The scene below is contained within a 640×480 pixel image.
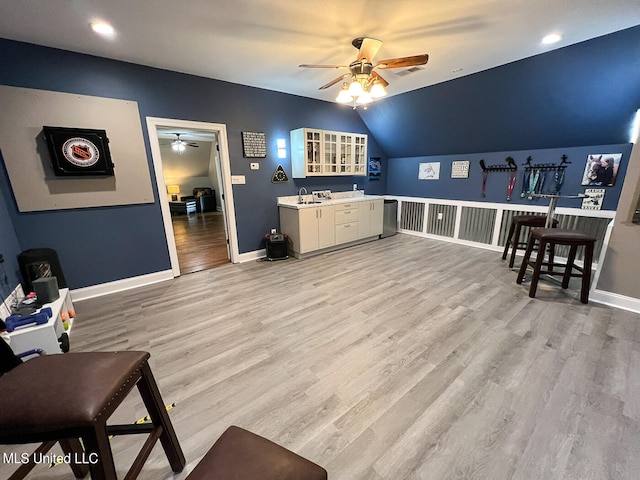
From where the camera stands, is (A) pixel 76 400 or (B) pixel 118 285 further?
(B) pixel 118 285

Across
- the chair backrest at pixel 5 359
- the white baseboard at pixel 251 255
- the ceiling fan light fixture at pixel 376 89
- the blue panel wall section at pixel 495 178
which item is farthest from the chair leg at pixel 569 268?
the chair backrest at pixel 5 359

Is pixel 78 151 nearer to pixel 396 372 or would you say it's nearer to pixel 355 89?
pixel 355 89

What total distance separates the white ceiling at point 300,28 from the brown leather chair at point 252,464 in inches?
104

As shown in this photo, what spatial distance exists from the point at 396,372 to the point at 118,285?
3.32 meters

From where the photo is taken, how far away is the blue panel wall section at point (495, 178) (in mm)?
3354

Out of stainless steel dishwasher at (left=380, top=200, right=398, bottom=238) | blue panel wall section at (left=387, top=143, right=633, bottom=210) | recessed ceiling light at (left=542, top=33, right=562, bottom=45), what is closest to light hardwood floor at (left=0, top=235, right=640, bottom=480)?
blue panel wall section at (left=387, top=143, right=633, bottom=210)

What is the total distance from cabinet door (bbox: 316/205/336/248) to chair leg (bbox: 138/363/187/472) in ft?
10.6

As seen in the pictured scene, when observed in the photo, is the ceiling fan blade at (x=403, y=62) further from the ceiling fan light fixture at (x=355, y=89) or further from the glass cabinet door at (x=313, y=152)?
the glass cabinet door at (x=313, y=152)

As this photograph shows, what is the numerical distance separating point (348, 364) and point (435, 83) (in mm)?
3946

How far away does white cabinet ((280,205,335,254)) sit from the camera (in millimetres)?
3975

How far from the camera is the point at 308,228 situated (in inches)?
159

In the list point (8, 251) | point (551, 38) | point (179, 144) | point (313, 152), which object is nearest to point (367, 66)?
point (551, 38)

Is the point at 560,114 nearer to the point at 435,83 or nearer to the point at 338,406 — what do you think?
the point at 435,83

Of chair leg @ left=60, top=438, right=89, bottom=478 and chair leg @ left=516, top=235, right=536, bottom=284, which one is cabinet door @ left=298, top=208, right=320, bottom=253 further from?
chair leg @ left=60, top=438, right=89, bottom=478
